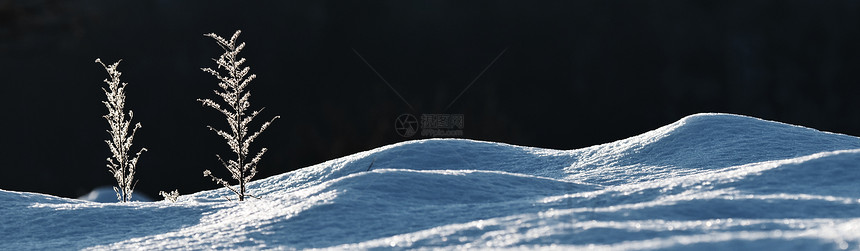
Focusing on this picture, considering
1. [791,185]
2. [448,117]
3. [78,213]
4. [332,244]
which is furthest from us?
[448,117]

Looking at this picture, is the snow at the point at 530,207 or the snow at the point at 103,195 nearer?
the snow at the point at 530,207

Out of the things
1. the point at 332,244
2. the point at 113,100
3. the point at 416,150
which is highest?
the point at 113,100

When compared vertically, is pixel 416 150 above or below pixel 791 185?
above

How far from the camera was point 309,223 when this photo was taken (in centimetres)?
323

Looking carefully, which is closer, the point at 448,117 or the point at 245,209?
the point at 245,209

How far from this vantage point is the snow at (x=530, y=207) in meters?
2.54

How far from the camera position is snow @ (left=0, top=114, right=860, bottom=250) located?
254 cm

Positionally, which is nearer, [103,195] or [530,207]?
[530,207]

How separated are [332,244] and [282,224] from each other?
16.1 inches

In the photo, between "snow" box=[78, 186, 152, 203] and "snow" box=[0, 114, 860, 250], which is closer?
"snow" box=[0, 114, 860, 250]

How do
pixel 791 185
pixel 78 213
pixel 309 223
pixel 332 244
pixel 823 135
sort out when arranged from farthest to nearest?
pixel 823 135 < pixel 78 213 < pixel 791 185 < pixel 309 223 < pixel 332 244

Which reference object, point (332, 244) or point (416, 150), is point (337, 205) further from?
point (416, 150)

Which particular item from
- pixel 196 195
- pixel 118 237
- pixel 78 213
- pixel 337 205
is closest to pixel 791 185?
pixel 337 205

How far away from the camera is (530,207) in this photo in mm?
3289
